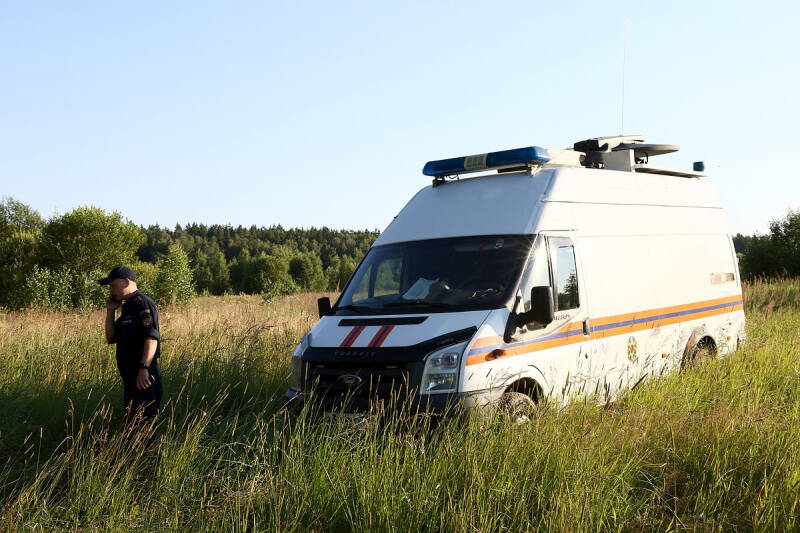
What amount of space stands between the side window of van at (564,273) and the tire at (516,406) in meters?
1.04

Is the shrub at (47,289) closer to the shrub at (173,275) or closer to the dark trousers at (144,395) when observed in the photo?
the shrub at (173,275)

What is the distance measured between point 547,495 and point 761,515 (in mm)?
1186

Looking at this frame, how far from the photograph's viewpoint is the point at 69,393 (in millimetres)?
7480

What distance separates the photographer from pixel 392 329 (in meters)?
5.63

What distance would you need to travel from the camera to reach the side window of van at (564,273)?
6.22 meters

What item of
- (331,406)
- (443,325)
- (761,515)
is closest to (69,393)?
(331,406)

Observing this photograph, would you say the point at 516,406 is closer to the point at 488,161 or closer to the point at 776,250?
the point at 488,161

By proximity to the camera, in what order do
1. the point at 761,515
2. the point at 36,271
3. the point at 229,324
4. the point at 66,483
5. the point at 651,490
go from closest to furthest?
1. the point at 761,515
2. the point at 651,490
3. the point at 66,483
4. the point at 229,324
5. the point at 36,271

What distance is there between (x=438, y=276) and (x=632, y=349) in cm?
229

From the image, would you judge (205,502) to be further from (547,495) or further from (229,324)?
(229,324)

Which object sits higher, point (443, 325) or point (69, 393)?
point (443, 325)

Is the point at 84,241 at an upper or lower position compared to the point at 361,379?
upper

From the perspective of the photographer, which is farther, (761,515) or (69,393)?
(69,393)

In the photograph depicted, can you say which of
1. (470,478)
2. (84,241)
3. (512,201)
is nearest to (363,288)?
(512,201)
